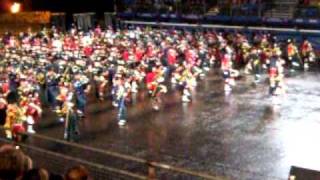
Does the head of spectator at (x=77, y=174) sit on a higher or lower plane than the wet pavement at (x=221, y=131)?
higher

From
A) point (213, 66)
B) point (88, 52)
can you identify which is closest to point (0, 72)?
point (88, 52)

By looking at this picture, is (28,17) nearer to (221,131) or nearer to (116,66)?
(116,66)

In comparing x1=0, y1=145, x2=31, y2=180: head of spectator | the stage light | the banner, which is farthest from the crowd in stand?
the stage light

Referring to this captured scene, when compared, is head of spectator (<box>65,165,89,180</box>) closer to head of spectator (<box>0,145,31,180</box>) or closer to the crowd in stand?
the crowd in stand

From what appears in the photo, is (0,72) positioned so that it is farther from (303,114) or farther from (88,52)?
(303,114)

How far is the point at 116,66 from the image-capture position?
26094 mm

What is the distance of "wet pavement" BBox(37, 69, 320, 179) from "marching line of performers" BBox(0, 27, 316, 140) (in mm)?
603

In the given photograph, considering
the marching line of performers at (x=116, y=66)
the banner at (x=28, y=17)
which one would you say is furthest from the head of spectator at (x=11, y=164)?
the banner at (x=28, y=17)

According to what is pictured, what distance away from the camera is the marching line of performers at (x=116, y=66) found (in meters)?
20.3

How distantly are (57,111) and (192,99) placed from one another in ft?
19.0

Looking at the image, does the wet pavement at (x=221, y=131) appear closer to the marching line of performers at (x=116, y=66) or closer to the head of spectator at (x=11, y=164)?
the marching line of performers at (x=116, y=66)

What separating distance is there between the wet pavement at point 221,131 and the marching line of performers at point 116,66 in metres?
0.60

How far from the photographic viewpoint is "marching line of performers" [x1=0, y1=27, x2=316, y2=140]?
20281 mm

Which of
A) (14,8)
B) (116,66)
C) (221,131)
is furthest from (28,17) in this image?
(221,131)
